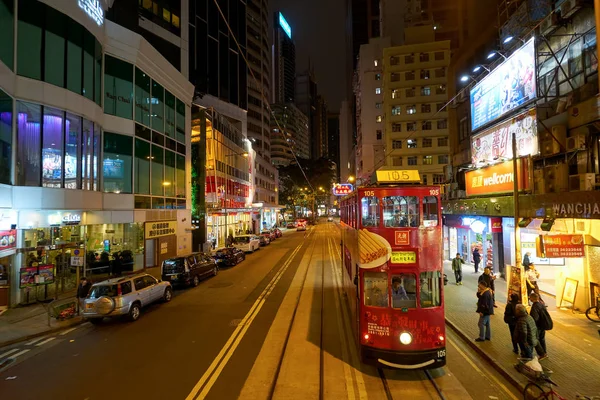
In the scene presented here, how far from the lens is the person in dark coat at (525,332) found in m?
7.35

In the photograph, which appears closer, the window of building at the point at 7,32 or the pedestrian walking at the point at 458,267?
the window of building at the point at 7,32

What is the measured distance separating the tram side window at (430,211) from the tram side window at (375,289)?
60.6 inches

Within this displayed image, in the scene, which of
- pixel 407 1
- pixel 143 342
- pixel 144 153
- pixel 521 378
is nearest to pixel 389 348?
pixel 521 378

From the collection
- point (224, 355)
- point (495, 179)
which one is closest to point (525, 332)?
point (224, 355)

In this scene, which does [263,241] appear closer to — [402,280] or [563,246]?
[563,246]

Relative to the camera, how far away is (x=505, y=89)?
15.1 m

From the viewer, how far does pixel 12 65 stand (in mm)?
13438

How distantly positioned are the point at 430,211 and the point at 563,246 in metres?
6.14

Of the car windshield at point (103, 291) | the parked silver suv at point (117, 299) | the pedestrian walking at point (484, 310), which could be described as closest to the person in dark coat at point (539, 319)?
the pedestrian walking at point (484, 310)

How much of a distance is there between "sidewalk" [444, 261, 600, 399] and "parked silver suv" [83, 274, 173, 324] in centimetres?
1069

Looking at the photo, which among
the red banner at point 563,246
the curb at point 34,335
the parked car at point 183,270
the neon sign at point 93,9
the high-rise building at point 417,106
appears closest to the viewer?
the curb at point 34,335

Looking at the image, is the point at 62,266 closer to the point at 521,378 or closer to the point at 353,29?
the point at 521,378

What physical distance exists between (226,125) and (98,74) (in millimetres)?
21801

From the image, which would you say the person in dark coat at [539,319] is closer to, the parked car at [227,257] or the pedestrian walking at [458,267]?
the pedestrian walking at [458,267]
